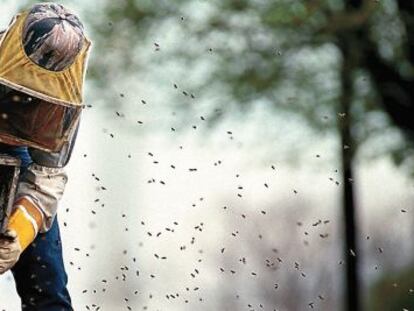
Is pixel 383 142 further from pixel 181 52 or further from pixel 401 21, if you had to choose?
pixel 181 52

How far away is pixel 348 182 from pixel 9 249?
6483 millimetres

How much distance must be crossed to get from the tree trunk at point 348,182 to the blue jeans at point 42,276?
5.56 meters

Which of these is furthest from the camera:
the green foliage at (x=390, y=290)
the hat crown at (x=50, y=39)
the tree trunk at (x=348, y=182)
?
the green foliage at (x=390, y=290)

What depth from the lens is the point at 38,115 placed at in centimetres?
554

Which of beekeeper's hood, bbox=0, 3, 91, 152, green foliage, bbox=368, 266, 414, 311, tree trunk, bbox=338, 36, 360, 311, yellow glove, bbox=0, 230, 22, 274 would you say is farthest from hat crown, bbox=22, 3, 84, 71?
green foliage, bbox=368, 266, 414, 311

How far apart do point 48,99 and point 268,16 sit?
6.43m

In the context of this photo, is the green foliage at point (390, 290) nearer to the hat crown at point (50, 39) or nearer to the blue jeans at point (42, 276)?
the blue jeans at point (42, 276)

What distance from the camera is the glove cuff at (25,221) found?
557cm

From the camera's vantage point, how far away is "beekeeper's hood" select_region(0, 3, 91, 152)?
5426 mm

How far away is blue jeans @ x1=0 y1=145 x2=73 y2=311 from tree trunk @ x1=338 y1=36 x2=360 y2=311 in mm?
5559

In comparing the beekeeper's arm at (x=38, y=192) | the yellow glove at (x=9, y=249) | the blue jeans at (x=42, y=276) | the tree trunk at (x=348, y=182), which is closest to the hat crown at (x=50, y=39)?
the beekeeper's arm at (x=38, y=192)

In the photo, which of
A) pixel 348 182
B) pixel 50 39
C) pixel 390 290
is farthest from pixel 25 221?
pixel 390 290

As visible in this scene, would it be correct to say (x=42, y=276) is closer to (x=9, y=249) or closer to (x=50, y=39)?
(x=9, y=249)

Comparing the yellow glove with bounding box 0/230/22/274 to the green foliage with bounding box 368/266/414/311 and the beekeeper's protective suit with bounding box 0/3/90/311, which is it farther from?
the green foliage with bounding box 368/266/414/311
